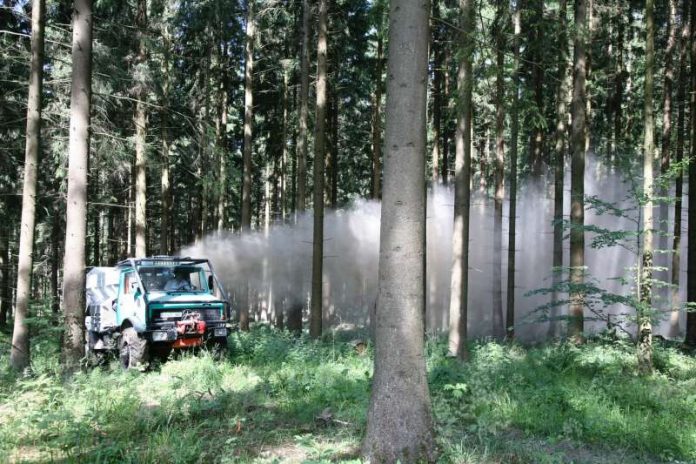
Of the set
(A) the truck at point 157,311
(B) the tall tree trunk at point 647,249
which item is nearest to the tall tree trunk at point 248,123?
(A) the truck at point 157,311

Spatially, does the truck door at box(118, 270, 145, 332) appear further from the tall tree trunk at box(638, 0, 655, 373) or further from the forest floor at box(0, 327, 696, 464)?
the tall tree trunk at box(638, 0, 655, 373)

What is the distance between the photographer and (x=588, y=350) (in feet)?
36.6

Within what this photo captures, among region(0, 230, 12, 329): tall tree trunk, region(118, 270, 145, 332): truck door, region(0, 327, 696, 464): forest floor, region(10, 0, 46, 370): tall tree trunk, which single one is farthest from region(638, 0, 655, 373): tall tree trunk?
region(0, 230, 12, 329): tall tree trunk

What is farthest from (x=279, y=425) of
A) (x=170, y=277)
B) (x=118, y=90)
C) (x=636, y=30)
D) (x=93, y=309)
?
(x=636, y=30)

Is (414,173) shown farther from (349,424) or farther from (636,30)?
(636,30)

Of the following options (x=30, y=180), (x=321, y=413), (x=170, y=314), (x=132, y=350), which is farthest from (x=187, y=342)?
(x=321, y=413)

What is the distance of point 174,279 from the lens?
12.2 metres

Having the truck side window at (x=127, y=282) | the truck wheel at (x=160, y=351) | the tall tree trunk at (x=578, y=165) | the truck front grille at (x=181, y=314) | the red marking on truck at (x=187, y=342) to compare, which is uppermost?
the tall tree trunk at (x=578, y=165)

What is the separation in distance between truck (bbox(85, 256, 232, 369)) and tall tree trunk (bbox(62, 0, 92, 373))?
179 cm

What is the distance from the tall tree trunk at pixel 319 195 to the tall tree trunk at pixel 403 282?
8723mm

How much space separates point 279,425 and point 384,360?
2341 mm

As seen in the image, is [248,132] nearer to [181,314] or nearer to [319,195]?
[319,195]

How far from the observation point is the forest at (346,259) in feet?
17.4

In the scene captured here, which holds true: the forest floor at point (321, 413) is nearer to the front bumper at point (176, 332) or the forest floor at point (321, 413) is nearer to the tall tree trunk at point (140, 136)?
the front bumper at point (176, 332)
